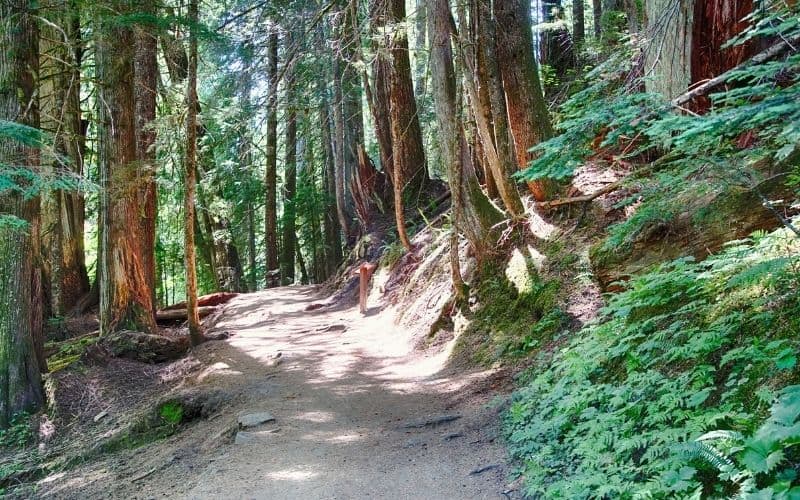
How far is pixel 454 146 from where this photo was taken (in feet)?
29.1

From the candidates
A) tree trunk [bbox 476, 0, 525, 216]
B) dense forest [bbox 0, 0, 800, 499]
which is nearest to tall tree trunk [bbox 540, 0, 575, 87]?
dense forest [bbox 0, 0, 800, 499]

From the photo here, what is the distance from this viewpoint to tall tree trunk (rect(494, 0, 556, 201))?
8.80 m

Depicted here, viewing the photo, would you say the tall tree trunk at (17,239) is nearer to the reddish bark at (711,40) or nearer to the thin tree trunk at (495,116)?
the thin tree trunk at (495,116)

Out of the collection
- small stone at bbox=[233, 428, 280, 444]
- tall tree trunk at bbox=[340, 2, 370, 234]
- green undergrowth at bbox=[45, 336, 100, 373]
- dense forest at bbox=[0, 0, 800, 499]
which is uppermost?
tall tree trunk at bbox=[340, 2, 370, 234]

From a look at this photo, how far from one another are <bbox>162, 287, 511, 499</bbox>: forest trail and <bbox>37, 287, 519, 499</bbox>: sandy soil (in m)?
0.02

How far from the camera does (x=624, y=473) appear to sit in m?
3.40

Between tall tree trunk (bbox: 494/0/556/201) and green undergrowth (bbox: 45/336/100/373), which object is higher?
tall tree trunk (bbox: 494/0/556/201)

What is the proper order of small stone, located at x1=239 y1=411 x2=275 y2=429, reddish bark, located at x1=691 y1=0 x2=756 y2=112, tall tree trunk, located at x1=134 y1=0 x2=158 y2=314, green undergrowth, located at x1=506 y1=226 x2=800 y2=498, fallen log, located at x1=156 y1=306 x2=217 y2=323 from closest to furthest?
green undergrowth, located at x1=506 y1=226 x2=800 y2=498, reddish bark, located at x1=691 y1=0 x2=756 y2=112, small stone, located at x1=239 y1=411 x2=275 y2=429, tall tree trunk, located at x1=134 y1=0 x2=158 y2=314, fallen log, located at x1=156 y1=306 x2=217 y2=323

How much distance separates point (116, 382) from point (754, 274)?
9737 mm

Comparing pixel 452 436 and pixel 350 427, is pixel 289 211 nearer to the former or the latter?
pixel 350 427

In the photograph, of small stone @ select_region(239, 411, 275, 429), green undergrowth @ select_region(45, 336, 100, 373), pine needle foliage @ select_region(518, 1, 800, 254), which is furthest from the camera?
green undergrowth @ select_region(45, 336, 100, 373)

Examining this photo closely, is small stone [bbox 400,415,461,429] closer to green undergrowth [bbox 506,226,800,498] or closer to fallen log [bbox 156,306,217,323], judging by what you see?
green undergrowth [bbox 506,226,800,498]

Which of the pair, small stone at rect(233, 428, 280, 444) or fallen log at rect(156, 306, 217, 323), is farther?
fallen log at rect(156, 306, 217, 323)

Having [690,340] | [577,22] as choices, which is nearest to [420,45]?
[577,22]
